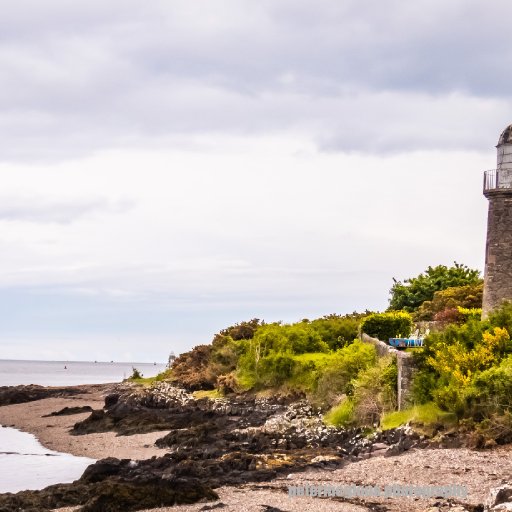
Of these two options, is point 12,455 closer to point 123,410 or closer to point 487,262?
point 123,410

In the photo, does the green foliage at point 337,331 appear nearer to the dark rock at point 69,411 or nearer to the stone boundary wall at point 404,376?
the dark rock at point 69,411

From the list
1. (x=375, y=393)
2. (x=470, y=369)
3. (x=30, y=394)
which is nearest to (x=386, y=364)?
(x=375, y=393)

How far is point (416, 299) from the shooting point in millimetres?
Answer: 63531

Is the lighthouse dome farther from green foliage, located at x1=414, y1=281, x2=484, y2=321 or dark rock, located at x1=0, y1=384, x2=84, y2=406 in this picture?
dark rock, located at x1=0, y1=384, x2=84, y2=406

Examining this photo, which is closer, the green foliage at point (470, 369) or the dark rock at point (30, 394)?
the green foliage at point (470, 369)

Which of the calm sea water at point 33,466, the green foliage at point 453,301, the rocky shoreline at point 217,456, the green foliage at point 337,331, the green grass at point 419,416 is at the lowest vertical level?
the calm sea water at point 33,466

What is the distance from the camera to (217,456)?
2902 centimetres

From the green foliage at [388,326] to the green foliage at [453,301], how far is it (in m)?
4.38

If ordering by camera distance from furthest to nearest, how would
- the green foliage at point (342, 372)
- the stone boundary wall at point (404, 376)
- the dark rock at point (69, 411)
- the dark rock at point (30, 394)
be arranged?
the dark rock at point (30, 394) → the dark rock at point (69, 411) → the green foliage at point (342, 372) → the stone boundary wall at point (404, 376)

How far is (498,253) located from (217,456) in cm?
1543

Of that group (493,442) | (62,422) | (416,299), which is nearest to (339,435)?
(493,442)

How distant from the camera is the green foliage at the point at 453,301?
50850 mm

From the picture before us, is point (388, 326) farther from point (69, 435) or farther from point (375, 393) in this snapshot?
point (69, 435)

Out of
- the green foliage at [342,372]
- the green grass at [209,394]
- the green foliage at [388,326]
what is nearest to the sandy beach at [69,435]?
the green grass at [209,394]
